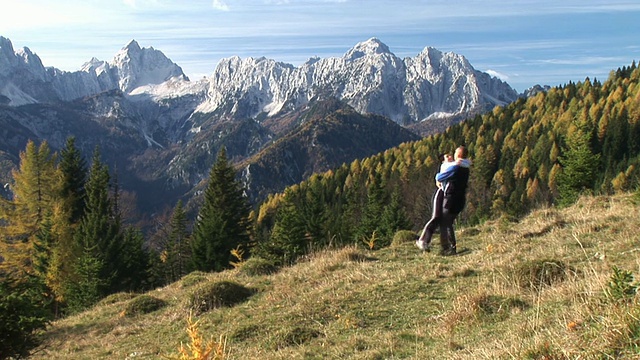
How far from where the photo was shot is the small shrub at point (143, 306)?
15.1 m

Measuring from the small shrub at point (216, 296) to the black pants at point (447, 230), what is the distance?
6176mm

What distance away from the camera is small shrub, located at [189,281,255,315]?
1281cm

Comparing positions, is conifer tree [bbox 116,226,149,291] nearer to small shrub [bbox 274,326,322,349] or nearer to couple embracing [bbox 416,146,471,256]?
small shrub [bbox 274,326,322,349]

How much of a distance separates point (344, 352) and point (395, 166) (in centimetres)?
11718

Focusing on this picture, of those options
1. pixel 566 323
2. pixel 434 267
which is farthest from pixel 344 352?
pixel 434 267

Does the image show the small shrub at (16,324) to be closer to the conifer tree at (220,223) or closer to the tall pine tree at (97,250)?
the tall pine tree at (97,250)

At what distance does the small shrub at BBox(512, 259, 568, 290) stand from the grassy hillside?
30mm

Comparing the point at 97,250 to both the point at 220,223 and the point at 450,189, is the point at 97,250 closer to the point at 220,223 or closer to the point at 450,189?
the point at 220,223

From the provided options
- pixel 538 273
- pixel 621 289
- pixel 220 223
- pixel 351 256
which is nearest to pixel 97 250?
pixel 220 223

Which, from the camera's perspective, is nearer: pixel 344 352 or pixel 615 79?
pixel 344 352

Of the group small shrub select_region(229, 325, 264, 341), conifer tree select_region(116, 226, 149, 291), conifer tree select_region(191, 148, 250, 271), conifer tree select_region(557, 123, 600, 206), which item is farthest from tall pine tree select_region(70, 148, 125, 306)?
conifer tree select_region(557, 123, 600, 206)

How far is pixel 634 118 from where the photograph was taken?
102938 millimetres

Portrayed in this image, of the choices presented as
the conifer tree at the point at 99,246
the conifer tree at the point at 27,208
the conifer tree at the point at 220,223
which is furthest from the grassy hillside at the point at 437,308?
the conifer tree at the point at 27,208

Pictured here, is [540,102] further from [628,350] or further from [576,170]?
[628,350]
